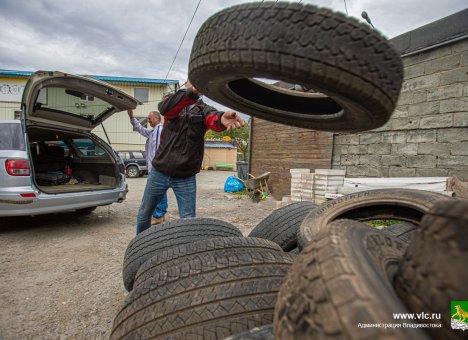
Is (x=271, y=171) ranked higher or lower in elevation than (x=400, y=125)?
lower

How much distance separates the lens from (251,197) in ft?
27.5

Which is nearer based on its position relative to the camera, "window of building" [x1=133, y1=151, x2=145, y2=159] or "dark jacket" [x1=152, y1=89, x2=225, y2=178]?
"dark jacket" [x1=152, y1=89, x2=225, y2=178]

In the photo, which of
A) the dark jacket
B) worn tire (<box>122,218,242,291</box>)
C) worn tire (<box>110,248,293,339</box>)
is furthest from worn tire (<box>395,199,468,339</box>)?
the dark jacket

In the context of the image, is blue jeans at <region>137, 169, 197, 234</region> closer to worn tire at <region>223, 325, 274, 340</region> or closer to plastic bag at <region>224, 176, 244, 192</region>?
worn tire at <region>223, 325, 274, 340</region>

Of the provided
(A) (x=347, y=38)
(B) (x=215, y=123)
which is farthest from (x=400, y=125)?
(A) (x=347, y=38)

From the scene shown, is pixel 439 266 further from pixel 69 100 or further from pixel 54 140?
pixel 54 140

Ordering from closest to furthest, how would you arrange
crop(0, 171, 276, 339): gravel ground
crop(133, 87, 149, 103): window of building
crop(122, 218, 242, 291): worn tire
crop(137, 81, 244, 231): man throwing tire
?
crop(122, 218, 242, 291): worn tire → crop(0, 171, 276, 339): gravel ground → crop(137, 81, 244, 231): man throwing tire → crop(133, 87, 149, 103): window of building

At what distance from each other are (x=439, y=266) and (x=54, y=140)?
6907 mm

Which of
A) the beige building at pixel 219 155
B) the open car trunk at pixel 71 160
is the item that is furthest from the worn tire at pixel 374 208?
the beige building at pixel 219 155

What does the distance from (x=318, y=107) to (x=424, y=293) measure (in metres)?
1.50

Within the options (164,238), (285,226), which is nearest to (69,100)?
(164,238)

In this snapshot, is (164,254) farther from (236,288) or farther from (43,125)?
(43,125)

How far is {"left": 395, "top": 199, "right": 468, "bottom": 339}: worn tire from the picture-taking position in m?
0.56

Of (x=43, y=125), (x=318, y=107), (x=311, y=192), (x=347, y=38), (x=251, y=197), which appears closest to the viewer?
(x=347, y=38)
